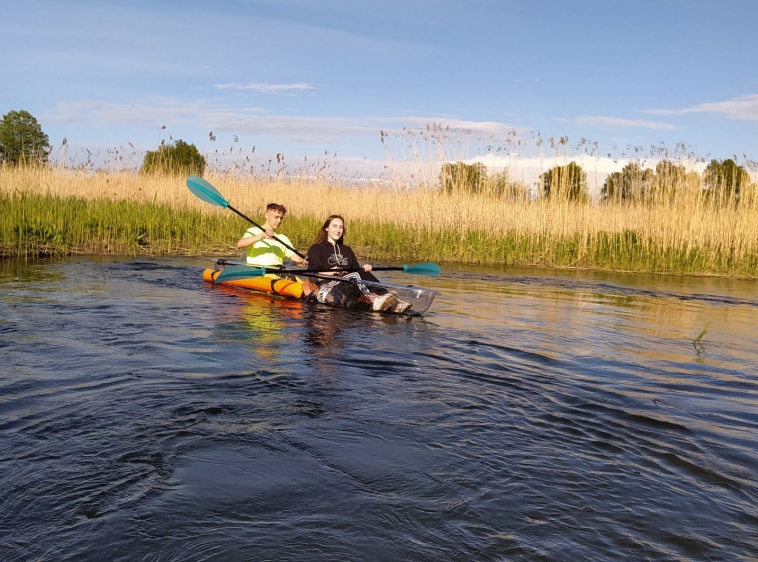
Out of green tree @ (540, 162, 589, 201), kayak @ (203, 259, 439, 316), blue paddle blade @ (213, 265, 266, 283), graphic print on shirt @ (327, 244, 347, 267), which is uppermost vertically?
green tree @ (540, 162, 589, 201)

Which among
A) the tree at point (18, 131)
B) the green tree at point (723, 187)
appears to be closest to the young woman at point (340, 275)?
the green tree at point (723, 187)

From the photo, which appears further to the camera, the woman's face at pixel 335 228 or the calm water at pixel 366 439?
the woman's face at pixel 335 228

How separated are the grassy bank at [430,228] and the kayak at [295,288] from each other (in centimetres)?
374

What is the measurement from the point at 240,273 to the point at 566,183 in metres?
6.93

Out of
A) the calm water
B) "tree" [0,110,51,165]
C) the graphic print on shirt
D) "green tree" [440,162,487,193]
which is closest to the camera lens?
the calm water

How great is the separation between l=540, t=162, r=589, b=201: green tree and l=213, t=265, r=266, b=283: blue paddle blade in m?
6.31

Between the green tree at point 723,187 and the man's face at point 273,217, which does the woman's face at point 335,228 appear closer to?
the man's face at point 273,217

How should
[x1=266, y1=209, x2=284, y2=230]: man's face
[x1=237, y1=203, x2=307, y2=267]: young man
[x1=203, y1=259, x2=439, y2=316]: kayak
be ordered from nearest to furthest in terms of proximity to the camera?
[x1=203, y1=259, x2=439, y2=316]: kayak < [x1=266, y1=209, x2=284, y2=230]: man's face < [x1=237, y1=203, x2=307, y2=267]: young man

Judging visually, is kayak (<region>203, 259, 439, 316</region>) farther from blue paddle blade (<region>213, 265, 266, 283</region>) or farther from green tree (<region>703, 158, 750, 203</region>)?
green tree (<region>703, 158, 750, 203</region>)

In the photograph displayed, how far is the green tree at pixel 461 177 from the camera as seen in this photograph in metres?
13.6

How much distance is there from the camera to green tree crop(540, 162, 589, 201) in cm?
1307

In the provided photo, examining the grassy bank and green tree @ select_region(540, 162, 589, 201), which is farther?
green tree @ select_region(540, 162, 589, 201)

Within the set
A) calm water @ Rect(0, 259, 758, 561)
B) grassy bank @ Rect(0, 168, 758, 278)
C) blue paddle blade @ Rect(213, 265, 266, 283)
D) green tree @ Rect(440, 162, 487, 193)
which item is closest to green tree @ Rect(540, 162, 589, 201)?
grassy bank @ Rect(0, 168, 758, 278)

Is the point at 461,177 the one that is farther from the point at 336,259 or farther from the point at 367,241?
the point at 336,259
